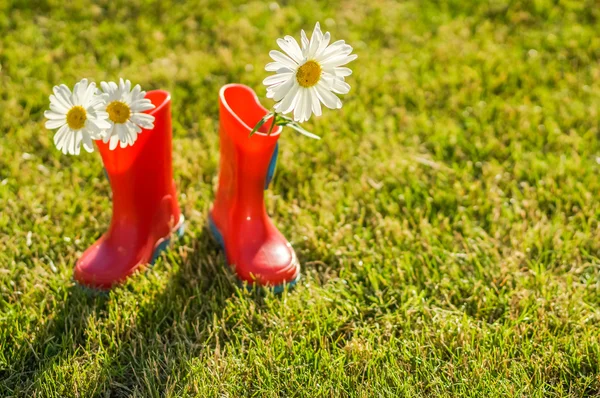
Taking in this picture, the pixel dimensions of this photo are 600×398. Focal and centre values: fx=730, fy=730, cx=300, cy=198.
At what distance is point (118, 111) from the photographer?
1923 millimetres

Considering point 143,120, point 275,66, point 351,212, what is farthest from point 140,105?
point 351,212

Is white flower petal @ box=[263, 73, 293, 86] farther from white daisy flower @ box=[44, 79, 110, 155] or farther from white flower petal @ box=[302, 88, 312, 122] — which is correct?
white daisy flower @ box=[44, 79, 110, 155]

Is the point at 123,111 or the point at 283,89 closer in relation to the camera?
the point at 283,89

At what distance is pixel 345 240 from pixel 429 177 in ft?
1.67

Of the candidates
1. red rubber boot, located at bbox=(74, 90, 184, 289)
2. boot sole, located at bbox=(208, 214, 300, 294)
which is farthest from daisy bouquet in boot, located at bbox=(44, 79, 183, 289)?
boot sole, located at bbox=(208, 214, 300, 294)

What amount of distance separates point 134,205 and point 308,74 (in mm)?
701

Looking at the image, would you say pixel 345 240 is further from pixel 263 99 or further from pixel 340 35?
pixel 340 35

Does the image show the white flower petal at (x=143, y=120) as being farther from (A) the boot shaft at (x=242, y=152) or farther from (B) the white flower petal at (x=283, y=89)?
(B) the white flower petal at (x=283, y=89)

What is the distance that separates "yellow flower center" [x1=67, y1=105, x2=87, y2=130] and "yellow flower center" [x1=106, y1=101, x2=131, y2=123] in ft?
0.21

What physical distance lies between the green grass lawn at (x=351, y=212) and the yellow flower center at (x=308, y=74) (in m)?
0.65

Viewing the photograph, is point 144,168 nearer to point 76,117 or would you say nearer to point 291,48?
point 76,117

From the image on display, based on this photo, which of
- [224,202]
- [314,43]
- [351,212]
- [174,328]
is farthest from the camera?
[351,212]

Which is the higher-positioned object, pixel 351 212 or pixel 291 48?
pixel 291 48

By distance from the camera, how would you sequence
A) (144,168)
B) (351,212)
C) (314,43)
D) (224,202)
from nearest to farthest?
(314,43), (144,168), (224,202), (351,212)
